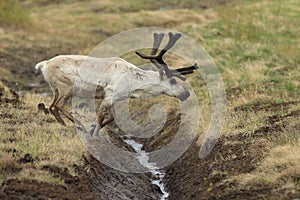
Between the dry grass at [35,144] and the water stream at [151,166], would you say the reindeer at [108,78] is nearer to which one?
the dry grass at [35,144]

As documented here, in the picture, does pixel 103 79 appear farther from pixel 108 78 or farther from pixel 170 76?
pixel 170 76

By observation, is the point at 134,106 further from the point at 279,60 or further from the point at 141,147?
the point at 279,60

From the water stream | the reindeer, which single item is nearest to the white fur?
the reindeer

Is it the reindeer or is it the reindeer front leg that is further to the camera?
the reindeer

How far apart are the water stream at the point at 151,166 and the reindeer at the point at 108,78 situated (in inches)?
41.7

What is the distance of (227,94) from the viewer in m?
14.1

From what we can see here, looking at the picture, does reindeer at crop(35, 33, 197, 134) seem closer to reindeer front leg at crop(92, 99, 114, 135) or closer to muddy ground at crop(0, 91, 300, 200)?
reindeer front leg at crop(92, 99, 114, 135)

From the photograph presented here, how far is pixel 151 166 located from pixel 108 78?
204 cm

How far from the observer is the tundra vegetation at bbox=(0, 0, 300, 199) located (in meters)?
8.77

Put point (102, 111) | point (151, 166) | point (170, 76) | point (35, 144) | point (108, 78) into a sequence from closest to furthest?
point (35, 144)
point (151, 166)
point (102, 111)
point (108, 78)
point (170, 76)

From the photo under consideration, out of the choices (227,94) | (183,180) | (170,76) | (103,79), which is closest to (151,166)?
(183,180)

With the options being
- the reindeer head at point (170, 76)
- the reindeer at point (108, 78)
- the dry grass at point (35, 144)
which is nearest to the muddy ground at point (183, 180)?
the dry grass at point (35, 144)

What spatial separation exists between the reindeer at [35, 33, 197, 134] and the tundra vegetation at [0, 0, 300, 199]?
0.79 metres

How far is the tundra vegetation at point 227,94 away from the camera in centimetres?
877
